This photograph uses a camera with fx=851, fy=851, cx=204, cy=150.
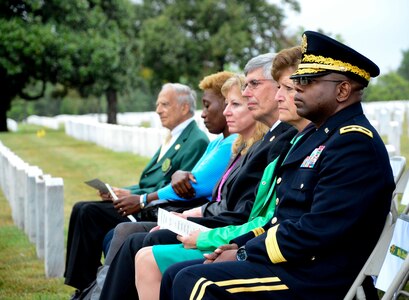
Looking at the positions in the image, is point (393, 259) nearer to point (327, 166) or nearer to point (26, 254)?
point (327, 166)

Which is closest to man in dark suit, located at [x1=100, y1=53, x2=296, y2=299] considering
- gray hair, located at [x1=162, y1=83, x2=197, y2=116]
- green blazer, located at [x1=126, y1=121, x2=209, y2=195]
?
green blazer, located at [x1=126, y1=121, x2=209, y2=195]

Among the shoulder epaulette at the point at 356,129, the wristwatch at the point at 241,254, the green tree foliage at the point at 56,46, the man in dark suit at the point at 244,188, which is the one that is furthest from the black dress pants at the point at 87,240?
the green tree foliage at the point at 56,46

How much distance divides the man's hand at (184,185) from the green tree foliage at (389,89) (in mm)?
83978

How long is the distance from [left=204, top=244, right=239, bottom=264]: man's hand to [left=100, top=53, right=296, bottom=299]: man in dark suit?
0.73 meters

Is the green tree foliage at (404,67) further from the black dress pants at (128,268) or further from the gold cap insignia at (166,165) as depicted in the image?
the black dress pants at (128,268)

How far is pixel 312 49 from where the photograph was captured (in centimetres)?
443

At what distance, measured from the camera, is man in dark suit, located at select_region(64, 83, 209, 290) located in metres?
7.44

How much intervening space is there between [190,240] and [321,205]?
1.27 meters

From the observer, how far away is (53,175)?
65.4 feet

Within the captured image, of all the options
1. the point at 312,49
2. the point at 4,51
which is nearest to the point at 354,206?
the point at 312,49

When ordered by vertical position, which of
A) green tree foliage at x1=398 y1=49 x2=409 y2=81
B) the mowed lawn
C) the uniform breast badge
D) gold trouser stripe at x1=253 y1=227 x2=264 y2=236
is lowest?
the mowed lawn

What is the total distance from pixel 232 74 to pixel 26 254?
13.9 feet

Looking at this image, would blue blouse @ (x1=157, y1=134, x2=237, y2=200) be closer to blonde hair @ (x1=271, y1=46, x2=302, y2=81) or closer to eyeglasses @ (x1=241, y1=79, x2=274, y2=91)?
eyeglasses @ (x1=241, y1=79, x2=274, y2=91)

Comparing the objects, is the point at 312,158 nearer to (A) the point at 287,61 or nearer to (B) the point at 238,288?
(B) the point at 238,288
